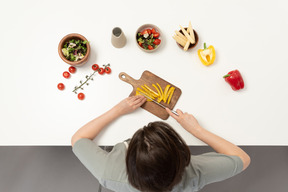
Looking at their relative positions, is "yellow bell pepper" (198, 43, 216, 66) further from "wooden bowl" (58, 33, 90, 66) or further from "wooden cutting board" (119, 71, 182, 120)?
"wooden bowl" (58, 33, 90, 66)

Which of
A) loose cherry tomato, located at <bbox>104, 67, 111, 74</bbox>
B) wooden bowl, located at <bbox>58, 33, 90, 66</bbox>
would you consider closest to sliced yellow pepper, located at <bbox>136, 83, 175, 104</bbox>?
loose cherry tomato, located at <bbox>104, 67, 111, 74</bbox>

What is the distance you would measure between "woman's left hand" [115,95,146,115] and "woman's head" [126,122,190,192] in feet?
0.83

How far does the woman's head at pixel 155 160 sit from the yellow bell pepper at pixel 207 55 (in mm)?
423

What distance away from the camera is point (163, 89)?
0.88m

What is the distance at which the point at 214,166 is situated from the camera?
747 millimetres

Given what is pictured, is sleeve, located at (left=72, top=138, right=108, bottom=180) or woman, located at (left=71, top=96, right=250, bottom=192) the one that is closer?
woman, located at (left=71, top=96, right=250, bottom=192)

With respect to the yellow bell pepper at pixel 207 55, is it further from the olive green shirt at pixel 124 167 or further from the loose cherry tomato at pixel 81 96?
the loose cherry tomato at pixel 81 96

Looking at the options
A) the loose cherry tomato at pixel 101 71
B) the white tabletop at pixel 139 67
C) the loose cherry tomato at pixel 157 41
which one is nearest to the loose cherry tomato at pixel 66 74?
the white tabletop at pixel 139 67

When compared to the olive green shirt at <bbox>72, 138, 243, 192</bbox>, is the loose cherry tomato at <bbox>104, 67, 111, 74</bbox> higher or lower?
higher

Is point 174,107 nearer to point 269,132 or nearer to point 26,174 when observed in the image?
point 269,132

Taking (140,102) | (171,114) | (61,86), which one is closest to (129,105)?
(140,102)

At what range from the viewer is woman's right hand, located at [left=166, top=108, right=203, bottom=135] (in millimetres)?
820

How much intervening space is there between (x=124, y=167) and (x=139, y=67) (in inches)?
16.1

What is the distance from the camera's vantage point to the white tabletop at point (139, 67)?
855 mm
